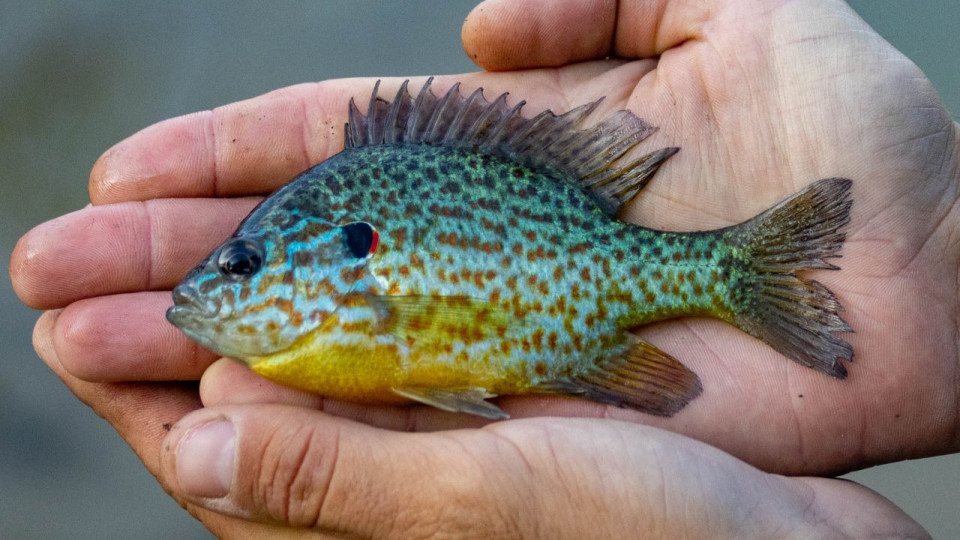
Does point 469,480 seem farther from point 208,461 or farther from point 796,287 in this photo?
point 796,287

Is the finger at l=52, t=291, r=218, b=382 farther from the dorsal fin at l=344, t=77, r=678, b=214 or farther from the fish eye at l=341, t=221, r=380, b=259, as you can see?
the dorsal fin at l=344, t=77, r=678, b=214

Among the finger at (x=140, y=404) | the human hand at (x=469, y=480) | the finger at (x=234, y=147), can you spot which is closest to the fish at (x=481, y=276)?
the human hand at (x=469, y=480)

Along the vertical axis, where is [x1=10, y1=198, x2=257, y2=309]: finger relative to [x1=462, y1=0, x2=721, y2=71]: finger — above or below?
below

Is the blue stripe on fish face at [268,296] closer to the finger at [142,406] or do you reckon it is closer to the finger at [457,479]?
the finger at [457,479]

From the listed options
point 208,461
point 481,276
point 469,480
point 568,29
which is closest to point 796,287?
point 481,276

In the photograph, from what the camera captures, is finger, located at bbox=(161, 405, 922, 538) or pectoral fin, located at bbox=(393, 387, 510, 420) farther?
pectoral fin, located at bbox=(393, 387, 510, 420)

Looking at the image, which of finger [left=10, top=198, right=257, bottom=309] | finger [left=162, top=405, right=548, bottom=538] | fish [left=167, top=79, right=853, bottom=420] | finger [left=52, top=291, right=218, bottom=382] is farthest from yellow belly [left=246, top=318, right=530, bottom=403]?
finger [left=10, top=198, right=257, bottom=309]
